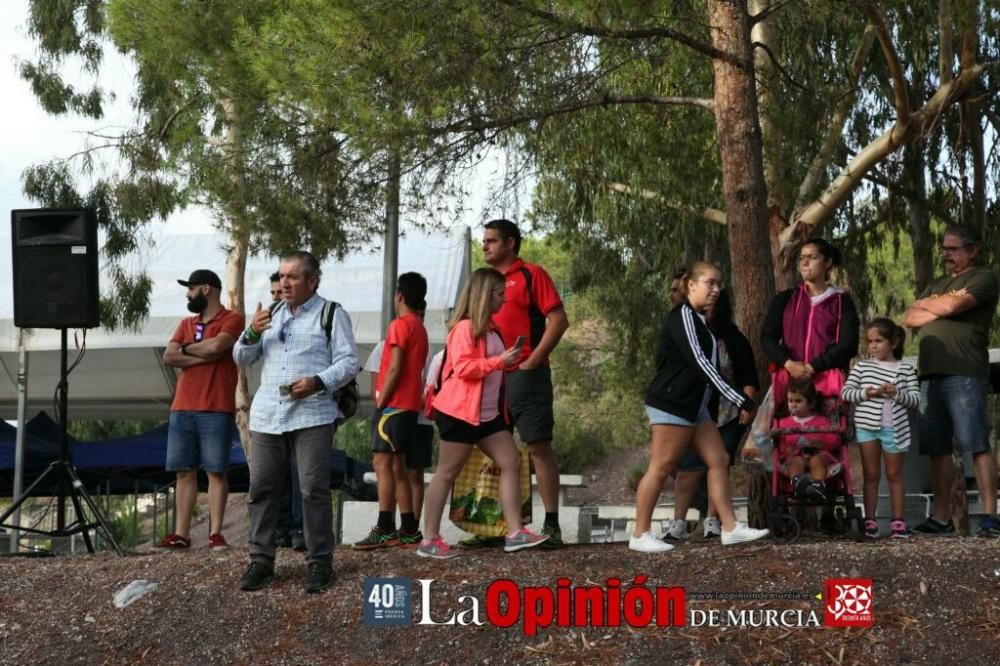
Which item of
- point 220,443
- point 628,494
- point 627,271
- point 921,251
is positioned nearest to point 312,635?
point 220,443

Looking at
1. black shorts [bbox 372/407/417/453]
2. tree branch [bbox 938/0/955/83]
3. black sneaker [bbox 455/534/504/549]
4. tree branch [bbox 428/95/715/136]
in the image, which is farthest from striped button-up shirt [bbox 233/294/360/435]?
tree branch [bbox 938/0/955/83]

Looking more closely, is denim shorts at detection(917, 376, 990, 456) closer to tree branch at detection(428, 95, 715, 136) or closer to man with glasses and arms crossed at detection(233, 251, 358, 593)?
tree branch at detection(428, 95, 715, 136)

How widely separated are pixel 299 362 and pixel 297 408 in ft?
0.81

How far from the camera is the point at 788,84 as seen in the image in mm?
11086

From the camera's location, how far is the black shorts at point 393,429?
25.5 feet

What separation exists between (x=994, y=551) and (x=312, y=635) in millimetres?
3160

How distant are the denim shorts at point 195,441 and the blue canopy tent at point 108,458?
6491 mm

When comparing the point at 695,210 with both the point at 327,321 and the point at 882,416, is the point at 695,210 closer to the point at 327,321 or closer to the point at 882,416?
the point at 882,416

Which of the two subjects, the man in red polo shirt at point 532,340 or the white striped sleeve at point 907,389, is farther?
the white striped sleeve at point 907,389

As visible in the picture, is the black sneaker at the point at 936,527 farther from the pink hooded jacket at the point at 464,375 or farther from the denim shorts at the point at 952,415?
the pink hooded jacket at the point at 464,375

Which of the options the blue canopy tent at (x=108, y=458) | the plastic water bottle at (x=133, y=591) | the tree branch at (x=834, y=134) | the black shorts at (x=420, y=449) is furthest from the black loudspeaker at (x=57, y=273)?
the tree branch at (x=834, y=134)

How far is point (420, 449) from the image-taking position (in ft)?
26.6

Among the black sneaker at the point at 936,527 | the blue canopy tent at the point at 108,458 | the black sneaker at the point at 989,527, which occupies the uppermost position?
the black sneaker at the point at 989,527

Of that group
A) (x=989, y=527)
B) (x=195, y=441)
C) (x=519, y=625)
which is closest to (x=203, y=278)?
(x=195, y=441)
